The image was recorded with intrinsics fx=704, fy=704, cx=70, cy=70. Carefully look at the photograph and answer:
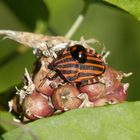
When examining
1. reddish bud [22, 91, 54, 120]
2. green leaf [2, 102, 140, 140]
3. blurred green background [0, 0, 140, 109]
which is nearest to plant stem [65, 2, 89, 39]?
blurred green background [0, 0, 140, 109]

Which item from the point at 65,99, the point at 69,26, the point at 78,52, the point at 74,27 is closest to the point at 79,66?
the point at 78,52

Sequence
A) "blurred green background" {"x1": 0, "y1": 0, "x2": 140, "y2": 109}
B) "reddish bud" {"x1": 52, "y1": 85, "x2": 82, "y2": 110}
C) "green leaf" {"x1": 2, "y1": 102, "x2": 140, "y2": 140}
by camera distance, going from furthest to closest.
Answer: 1. "blurred green background" {"x1": 0, "y1": 0, "x2": 140, "y2": 109}
2. "reddish bud" {"x1": 52, "y1": 85, "x2": 82, "y2": 110}
3. "green leaf" {"x1": 2, "y1": 102, "x2": 140, "y2": 140}

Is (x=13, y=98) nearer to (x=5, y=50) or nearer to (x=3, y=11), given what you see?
(x=5, y=50)

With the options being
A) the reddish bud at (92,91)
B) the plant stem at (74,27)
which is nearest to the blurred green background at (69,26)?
the plant stem at (74,27)

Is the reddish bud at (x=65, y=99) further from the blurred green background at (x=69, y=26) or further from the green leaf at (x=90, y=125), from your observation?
the blurred green background at (x=69, y=26)

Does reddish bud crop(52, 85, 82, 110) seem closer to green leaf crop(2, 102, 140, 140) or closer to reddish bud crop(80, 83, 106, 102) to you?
reddish bud crop(80, 83, 106, 102)

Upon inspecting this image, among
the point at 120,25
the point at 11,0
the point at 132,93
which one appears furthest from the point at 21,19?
the point at 120,25
